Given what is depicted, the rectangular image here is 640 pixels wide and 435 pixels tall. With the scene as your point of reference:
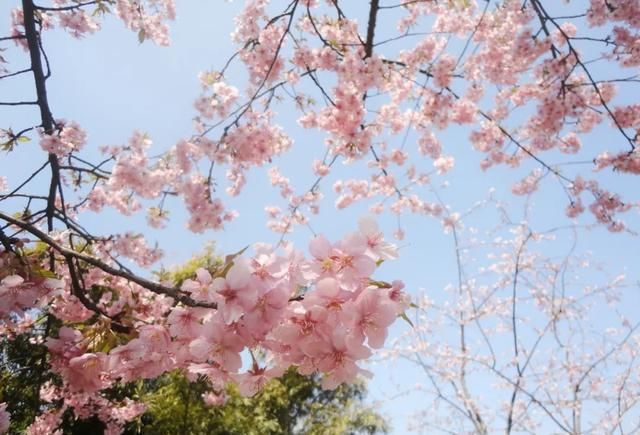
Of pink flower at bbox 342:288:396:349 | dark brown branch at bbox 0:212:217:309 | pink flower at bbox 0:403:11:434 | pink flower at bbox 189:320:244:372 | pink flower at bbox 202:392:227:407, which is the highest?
pink flower at bbox 202:392:227:407

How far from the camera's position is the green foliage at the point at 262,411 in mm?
8211

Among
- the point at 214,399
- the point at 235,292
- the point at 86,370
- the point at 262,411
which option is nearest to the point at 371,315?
the point at 235,292

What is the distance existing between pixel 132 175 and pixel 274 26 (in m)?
2.32

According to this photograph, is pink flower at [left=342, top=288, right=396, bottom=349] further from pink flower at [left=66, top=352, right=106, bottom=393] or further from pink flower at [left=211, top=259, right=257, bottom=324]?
pink flower at [left=66, top=352, right=106, bottom=393]

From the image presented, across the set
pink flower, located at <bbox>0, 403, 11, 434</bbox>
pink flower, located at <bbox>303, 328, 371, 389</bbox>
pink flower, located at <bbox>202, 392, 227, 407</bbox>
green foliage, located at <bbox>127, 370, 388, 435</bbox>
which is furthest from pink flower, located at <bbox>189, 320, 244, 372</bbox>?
pink flower, located at <bbox>202, 392, 227, 407</bbox>

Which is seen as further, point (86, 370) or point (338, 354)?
point (86, 370)

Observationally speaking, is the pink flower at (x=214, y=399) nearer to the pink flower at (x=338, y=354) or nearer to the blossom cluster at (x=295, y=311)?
the blossom cluster at (x=295, y=311)

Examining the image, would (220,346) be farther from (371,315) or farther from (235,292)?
(371,315)

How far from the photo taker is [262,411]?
37.0 ft

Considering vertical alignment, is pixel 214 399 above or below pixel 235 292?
above

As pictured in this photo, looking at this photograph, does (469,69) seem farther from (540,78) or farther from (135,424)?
(135,424)

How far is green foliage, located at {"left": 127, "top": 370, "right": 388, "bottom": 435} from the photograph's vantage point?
8211 mm

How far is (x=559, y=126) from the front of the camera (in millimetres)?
4812

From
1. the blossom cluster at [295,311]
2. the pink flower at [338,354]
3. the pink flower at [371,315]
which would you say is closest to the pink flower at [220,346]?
the blossom cluster at [295,311]
